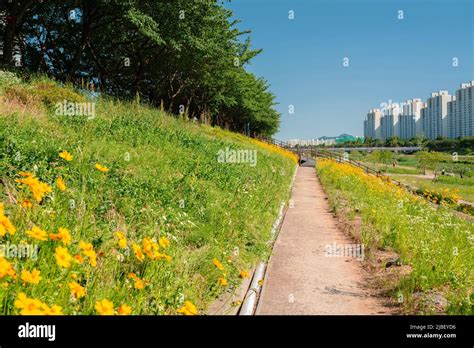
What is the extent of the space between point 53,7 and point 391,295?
26.0 metres

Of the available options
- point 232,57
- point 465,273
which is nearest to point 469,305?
point 465,273

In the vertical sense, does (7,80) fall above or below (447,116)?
below

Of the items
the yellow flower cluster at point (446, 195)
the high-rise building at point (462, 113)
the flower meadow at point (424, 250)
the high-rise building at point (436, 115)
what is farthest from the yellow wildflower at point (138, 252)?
the high-rise building at point (436, 115)

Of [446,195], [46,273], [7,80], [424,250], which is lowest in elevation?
[424,250]

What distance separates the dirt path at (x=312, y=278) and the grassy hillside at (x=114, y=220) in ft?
1.80

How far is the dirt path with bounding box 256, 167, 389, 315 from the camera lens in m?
5.21

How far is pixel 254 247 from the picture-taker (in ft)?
21.9

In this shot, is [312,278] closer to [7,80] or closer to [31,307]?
[31,307]

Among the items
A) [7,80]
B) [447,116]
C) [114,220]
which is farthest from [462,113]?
[114,220]

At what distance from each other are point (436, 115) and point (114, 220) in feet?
648

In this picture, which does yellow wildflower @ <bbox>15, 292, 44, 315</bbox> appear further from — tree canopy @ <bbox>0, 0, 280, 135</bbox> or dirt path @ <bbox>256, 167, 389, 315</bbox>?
tree canopy @ <bbox>0, 0, 280, 135</bbox>

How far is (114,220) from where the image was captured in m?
4.73

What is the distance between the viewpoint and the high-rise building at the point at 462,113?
143125 millimetres

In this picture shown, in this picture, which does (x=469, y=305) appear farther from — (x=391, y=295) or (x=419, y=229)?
(x=419, y=229)
